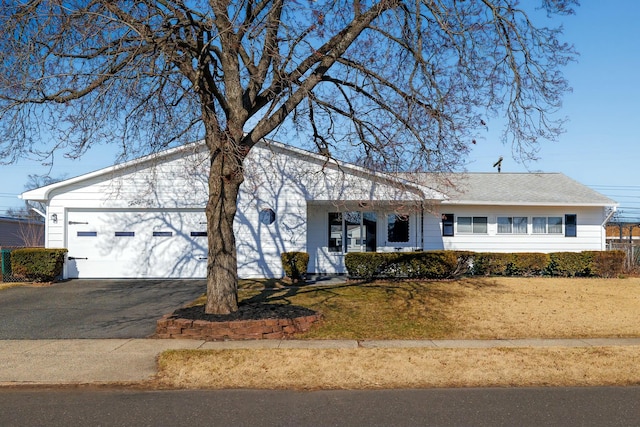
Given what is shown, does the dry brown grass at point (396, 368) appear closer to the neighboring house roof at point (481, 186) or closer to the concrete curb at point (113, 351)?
the concrete curb at point (113, 351)

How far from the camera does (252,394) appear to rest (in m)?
6.87

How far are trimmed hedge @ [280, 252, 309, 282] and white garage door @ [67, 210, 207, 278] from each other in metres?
2.95

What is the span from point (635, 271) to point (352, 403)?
56.5 feet

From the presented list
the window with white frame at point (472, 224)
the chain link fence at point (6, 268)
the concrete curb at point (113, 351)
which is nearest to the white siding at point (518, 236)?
the window with white frame at point (472, 224)

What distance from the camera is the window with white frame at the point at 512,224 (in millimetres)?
20266

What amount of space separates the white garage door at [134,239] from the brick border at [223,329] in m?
7.54

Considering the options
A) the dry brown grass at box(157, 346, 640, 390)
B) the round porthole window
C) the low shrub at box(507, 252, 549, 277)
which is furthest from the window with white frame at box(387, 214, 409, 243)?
the dry brown grass at box(157, 346, 640, 390)

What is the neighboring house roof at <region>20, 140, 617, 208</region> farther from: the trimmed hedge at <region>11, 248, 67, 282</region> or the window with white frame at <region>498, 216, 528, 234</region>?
the trimmed hedge at <region>11, 248, 67, 282</region>

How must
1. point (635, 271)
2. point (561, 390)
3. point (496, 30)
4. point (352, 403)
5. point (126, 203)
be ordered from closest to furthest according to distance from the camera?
point (352, 403) → point (561, 390) → point (496, 30) → point (126, 203) → point (635, 271)

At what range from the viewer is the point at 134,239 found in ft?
57.9

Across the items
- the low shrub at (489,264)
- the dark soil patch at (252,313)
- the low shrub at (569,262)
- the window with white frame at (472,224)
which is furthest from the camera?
the window with white frame at (472,224)

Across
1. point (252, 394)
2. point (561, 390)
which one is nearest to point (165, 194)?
point (252, 394)

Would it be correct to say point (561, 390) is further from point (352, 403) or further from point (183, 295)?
point (183, 295)

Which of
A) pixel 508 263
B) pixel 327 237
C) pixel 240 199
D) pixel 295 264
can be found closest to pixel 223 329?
pixel 295 264
